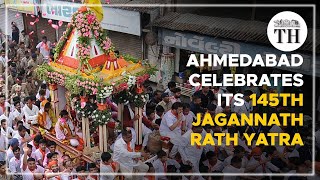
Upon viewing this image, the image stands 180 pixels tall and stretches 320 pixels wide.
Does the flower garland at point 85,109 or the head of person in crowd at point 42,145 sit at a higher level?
the flower garland at point 85,109

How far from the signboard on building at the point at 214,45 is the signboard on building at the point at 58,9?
3682 mm

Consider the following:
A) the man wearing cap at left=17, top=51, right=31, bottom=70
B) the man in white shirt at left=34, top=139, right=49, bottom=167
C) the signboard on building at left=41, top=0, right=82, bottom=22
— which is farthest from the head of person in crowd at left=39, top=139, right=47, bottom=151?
the signboard on building at left=41, top=0, right=82, bottom=22

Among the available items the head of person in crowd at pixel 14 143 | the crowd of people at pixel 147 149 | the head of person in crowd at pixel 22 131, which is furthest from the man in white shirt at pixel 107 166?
the head of person in crowd at pixel 22 131

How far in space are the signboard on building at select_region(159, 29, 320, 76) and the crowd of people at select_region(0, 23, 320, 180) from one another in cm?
187

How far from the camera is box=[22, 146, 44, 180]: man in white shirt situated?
7297 millimetres

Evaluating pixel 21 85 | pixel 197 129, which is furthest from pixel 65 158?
pixel 21 85

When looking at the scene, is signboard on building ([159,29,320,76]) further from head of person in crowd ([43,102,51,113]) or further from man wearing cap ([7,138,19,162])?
man wearing cap ([7,138,19,162])

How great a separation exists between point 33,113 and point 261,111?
4.59 meters

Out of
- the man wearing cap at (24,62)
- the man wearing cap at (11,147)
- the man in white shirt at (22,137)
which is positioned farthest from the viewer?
the man wearing cap at (24,62)

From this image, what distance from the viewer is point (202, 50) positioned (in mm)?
11414

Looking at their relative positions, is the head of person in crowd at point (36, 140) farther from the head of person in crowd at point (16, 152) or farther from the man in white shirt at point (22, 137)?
the man in white shirt at point (22, 137)

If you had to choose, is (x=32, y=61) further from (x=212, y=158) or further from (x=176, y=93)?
(x=212, y=158)

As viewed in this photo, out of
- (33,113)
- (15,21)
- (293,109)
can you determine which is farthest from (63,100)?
(15,21)

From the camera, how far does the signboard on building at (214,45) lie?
1024 cm
